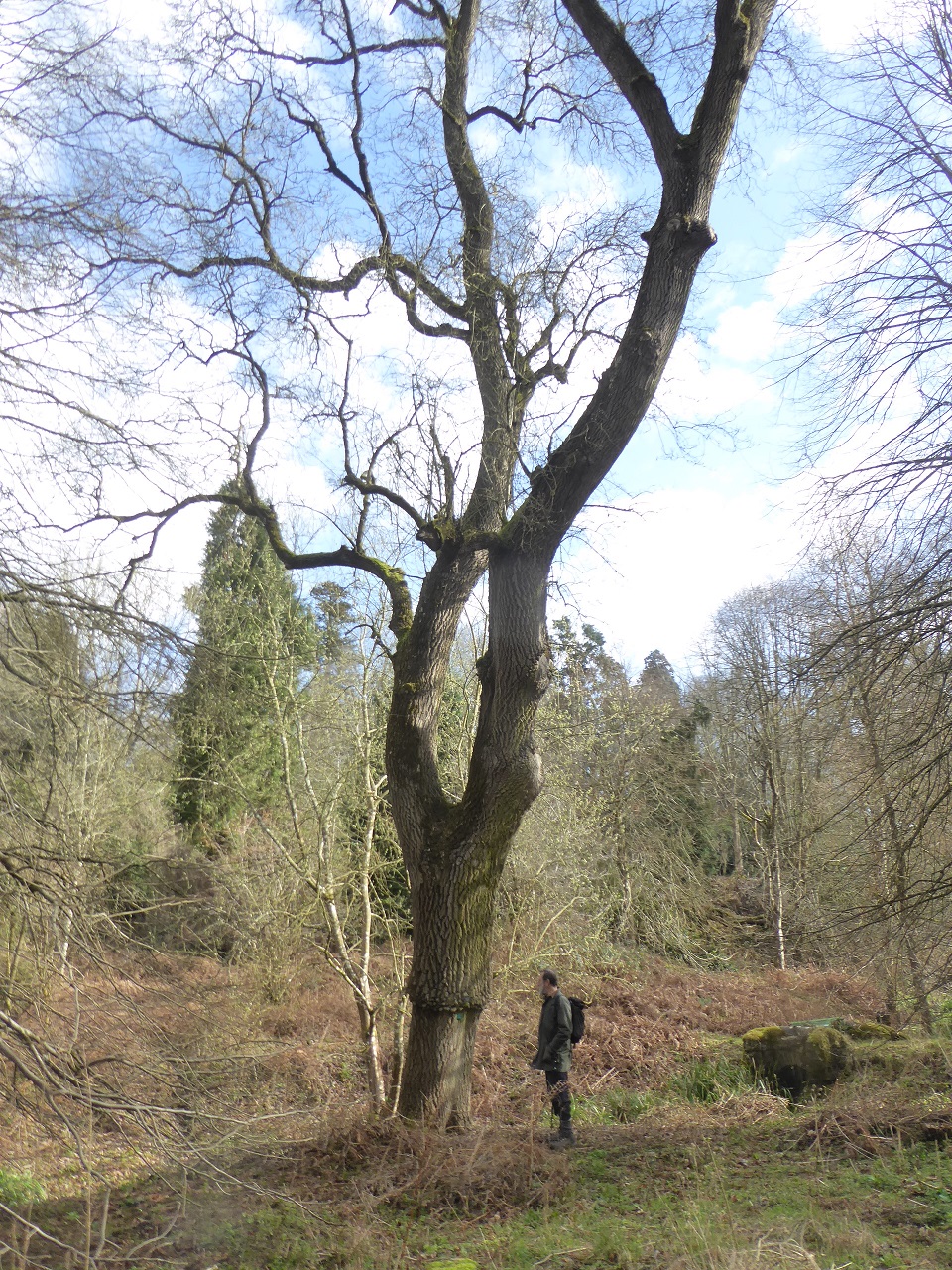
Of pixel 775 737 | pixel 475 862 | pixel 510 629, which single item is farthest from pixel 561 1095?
pixel 775 737

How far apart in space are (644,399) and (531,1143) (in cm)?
591

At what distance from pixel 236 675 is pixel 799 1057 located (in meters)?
8.91

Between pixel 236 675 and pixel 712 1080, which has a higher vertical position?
pixel 236 675

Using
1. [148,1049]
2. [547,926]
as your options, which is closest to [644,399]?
[148,1049]

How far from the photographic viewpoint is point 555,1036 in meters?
8.61

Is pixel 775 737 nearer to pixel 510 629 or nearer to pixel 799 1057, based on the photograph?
pixel 799 1057

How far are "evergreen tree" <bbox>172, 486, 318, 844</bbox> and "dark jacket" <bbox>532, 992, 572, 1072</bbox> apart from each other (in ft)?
12.0

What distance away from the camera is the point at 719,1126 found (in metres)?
8.96

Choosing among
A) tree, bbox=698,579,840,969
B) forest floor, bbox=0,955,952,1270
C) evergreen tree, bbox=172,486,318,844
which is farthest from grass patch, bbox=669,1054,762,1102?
evergreen tree, bbox=172,486,318,844

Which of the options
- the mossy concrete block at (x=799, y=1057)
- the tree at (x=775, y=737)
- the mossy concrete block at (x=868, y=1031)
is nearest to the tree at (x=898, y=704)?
the tree at (x=775, y=737)

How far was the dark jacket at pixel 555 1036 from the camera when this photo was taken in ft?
28.1

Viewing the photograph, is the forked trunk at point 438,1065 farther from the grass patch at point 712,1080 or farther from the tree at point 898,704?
the grass patch at point 712,1080

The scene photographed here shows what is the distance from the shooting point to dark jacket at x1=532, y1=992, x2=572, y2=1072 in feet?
28.1

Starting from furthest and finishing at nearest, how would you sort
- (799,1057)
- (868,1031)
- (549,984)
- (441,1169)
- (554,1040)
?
(868,1031) < (799,1057) < (549,984) < (554,1040) < (441,1169)
